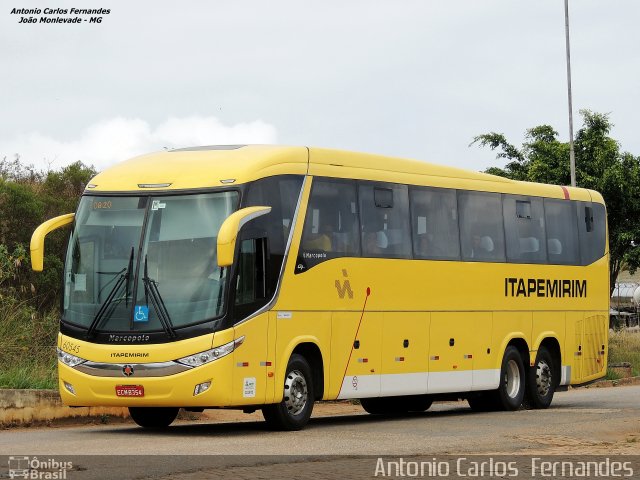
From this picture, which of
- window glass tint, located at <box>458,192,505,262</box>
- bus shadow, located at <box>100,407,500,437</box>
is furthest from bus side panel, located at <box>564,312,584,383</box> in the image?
window glass tint, located at <box>458,192,505,262</box>

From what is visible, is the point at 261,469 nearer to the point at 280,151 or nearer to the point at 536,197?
the point at 280,151

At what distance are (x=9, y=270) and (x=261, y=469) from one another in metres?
12.7

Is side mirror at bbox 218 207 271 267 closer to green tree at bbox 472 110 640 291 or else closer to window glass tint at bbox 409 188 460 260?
window glass tint at bbox 409 188 460 260

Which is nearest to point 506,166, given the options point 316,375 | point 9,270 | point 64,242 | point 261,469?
point 64,242

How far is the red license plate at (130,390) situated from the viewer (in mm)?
16875

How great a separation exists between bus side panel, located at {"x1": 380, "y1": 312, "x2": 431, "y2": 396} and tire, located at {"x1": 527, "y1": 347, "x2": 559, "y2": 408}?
363 centimetres

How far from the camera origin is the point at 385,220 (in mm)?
20188

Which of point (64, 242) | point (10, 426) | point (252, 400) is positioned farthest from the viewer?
point (64, 242)

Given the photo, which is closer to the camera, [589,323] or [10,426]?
[10,426]

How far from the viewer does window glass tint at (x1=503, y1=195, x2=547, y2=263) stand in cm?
2348

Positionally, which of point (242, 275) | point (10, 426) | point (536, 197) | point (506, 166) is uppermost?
point (506, 166)

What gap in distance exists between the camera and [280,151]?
1823 cm

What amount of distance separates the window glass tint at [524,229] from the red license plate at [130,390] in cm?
857

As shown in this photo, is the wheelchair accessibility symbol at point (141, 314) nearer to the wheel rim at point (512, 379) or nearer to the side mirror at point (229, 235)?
the side mirror at point (229, 235)
